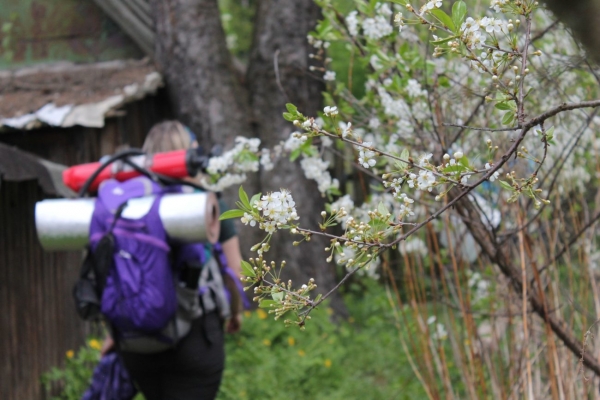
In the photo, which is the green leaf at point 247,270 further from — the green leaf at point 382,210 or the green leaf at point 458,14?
the green leaf at point 458,14

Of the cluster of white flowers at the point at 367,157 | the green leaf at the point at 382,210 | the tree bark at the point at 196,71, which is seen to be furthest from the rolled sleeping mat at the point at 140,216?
the tree bark at the point at 196,71

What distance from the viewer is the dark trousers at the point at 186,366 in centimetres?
353

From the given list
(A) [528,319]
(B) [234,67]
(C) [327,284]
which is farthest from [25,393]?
(A) [528,319]

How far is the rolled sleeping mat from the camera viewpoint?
323 cm

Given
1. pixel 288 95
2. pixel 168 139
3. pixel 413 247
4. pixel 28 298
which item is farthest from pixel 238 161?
pixel 288 95

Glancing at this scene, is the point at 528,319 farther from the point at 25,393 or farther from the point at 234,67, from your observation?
the point at 234,67

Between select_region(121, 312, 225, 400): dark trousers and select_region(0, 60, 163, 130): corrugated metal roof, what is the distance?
2073mm

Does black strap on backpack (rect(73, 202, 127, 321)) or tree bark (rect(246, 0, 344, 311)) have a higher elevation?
tree bark (rect(246, 0, 344, 311))

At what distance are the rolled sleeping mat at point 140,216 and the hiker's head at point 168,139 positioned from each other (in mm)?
459

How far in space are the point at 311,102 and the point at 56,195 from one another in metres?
2.40

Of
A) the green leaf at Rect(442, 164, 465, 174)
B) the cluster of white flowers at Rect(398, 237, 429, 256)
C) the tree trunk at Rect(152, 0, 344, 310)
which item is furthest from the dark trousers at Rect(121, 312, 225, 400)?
the tree trunk at Rect(152, 0, 344, 310)

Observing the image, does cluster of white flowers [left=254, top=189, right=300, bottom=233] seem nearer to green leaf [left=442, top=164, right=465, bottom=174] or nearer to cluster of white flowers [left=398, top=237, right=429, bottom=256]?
green leaf [left=442, top=164, right=465, bottom=174]

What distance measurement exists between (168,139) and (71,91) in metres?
2.22

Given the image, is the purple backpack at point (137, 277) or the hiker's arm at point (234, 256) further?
the hiker's arm at point (234, 256)
